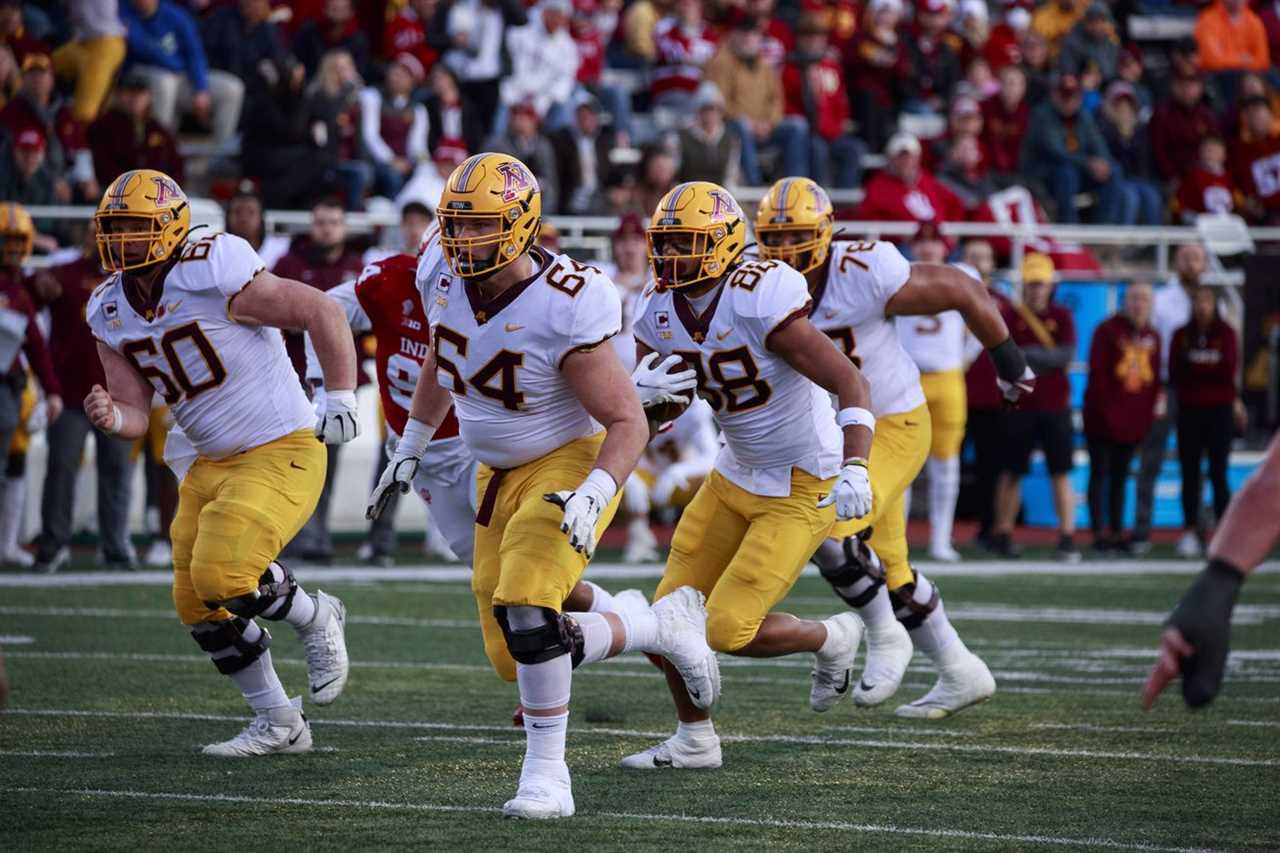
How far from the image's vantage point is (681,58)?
1570 cm

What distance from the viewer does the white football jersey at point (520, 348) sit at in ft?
16.5

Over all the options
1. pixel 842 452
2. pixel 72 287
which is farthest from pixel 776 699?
pixel 72 287

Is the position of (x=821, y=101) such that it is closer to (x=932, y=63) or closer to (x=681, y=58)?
(x=681, y=58)

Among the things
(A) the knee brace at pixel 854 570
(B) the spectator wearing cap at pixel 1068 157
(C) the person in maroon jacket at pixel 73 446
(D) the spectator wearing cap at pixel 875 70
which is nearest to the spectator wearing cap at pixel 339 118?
(C) the person in maroon jacket at pixel 73 446

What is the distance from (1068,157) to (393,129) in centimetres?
551

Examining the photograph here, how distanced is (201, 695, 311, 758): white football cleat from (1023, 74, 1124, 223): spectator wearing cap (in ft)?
36.9

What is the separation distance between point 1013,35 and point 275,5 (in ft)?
21.4

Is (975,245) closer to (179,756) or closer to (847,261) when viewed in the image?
(847,261)

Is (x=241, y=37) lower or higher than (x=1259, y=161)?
higher

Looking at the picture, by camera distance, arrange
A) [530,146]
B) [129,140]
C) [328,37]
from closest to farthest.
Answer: [129,140] → [530,146] → [328,37]

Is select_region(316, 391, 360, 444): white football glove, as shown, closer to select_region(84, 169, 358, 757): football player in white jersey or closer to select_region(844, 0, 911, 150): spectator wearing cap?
select_region(84, 169, 358, 757): football player in white jersey

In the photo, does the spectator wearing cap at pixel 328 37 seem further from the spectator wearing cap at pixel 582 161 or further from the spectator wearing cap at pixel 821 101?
the spectator wearing cap at pixel 821 101

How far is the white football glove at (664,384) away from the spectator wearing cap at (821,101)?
1040 centimetres

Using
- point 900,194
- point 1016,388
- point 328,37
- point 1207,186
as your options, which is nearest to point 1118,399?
point 900,194
